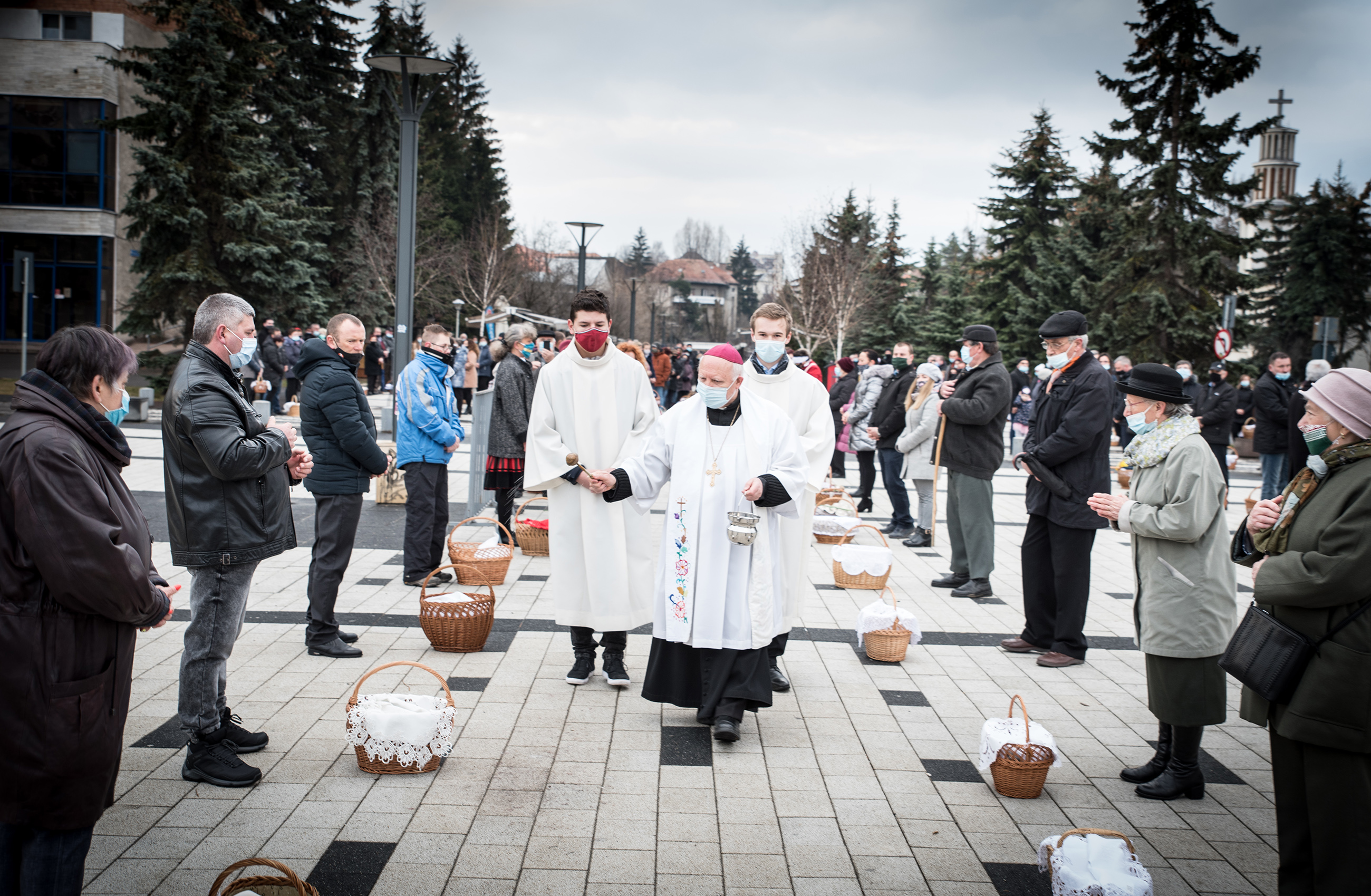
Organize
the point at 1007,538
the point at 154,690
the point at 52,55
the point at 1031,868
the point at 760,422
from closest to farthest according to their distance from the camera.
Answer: the point at 1031,868
the point at 760,422
the point at 154,690
the point at 1007,538
the point at 52,55

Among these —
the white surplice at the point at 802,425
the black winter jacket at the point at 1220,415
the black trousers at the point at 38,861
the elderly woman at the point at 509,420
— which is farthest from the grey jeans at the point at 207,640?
the black winter jacket at the point at 1220,415

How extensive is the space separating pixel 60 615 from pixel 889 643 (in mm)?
4709

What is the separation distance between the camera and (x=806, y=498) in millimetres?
5773

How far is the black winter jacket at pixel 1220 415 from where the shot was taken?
43.8 ft

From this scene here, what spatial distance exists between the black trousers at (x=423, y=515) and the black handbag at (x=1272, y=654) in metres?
5.87

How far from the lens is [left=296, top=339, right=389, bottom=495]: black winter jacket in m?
6.03

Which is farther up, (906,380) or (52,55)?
(52,55)

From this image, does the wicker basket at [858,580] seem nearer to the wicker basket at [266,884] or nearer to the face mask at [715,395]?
the face mask at [715,395]

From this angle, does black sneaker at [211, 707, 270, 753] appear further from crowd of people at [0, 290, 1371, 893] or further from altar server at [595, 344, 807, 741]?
altar server at [595, 344, 807, 741]

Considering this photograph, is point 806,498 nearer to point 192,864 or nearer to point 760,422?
point 760,422

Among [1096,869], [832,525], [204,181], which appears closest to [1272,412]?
[832,525]

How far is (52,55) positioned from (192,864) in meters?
36.9

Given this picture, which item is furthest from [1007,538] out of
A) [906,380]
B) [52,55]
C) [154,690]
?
[52,55]

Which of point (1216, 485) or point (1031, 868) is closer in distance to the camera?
point (1031, 868)
